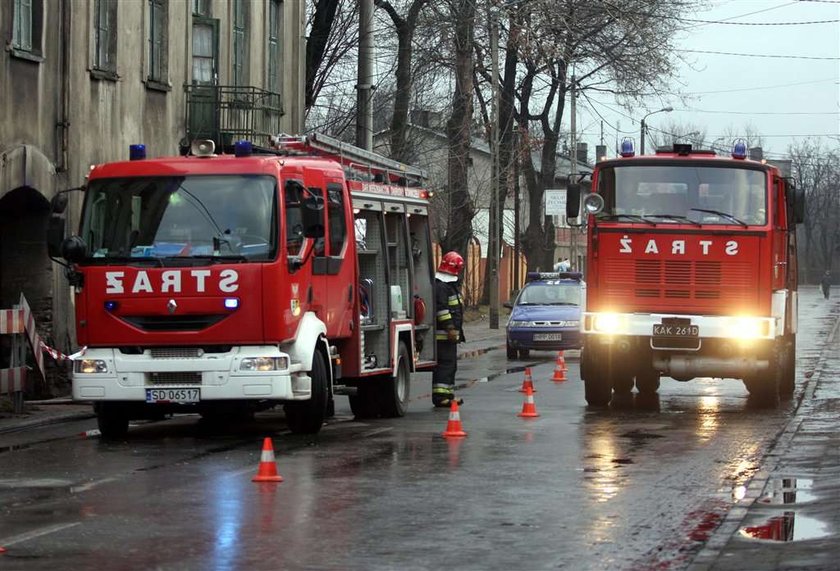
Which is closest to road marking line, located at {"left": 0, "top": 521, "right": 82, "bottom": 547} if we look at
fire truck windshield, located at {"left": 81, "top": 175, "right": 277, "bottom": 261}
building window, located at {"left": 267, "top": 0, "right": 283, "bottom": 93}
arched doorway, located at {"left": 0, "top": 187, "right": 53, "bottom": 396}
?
fire truck windshield, located at {"left": 81, "top": 175, "right": 277, "bottom": 261}

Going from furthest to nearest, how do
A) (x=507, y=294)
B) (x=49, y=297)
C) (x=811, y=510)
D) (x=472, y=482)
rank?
1. (x=507, y=294)
2. (x=49, y=297)
3. (x=472, y=482)
4. (x=811, y=510)

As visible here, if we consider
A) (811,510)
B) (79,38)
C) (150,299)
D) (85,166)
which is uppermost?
(79,38)

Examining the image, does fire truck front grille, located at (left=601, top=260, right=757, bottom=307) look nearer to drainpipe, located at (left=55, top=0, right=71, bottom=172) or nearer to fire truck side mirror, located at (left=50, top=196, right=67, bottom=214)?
fire truck side mirror, located at (left=50, top=196, right=67, bottom=214)

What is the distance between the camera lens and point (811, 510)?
10766 mm

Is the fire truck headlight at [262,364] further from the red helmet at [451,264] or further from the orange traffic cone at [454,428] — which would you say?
the red helmet at [451,264]

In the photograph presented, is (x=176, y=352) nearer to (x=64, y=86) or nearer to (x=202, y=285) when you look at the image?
(x=202, y=285)

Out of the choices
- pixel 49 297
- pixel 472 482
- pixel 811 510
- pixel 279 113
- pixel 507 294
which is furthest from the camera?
pixel 507 294

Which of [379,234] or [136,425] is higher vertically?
[379,234]

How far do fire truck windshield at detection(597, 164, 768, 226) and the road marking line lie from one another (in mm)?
10628

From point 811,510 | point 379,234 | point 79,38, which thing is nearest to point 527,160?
point 79,38

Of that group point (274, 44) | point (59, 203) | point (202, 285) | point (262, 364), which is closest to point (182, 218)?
point (202, 285)

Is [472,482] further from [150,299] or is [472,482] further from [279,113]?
[279,113]

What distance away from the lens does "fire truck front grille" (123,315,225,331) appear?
49.2 ft

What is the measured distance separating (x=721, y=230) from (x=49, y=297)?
30.8ft
